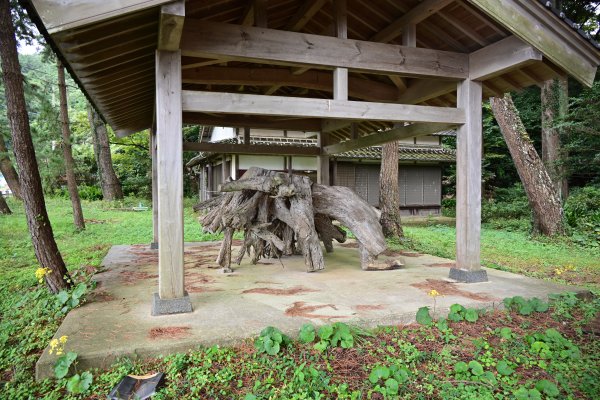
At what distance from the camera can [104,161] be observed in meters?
21.8

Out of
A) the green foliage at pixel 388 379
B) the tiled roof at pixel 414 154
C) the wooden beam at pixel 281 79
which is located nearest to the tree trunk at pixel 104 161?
the tiled roof at pixel 414 154

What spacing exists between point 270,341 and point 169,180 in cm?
183

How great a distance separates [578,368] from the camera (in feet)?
10.1

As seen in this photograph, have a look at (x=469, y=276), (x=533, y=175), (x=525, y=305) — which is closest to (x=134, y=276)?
(x=469, y=276)

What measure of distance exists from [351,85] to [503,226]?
10321 millimetres

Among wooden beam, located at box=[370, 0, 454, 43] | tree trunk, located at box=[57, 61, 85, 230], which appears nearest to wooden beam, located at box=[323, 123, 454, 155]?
wooden beam, located at box=[370, 0, 454, 43]

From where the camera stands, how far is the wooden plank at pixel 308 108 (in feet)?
13.1

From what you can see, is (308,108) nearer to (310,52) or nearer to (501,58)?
(310,52)

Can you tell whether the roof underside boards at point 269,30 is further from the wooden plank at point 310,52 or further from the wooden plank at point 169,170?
the wooden plank at point 169,170

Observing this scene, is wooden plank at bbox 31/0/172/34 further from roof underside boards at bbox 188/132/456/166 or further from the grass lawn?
roof underside boards at bbox 188/132/456/166

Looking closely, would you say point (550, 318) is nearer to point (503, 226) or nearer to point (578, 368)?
point (578, 368)

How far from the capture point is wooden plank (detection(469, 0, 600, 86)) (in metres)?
4.21

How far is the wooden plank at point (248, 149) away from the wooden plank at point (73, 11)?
4.50 m

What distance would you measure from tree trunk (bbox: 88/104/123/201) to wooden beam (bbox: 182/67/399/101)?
694 inches
